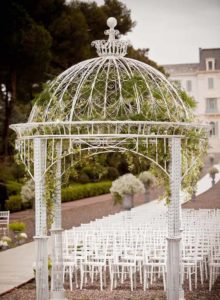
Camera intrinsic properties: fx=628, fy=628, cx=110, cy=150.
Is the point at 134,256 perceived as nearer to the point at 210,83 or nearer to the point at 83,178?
the point at 83,178

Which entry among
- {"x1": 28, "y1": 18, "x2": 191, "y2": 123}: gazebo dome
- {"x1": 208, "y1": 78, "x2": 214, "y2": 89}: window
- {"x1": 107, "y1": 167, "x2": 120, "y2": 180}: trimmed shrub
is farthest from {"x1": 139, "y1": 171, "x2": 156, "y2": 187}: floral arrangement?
{"x1": 208, "y1": 78, "x2": 214, "y2": 89}: window

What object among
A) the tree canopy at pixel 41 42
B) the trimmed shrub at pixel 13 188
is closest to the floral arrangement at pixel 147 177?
the trimmed shrub at pixel 13 188

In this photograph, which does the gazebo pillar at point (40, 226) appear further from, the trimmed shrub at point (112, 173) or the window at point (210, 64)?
the window at point (210, 64)

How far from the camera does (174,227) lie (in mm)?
7602

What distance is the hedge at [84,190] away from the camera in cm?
2656

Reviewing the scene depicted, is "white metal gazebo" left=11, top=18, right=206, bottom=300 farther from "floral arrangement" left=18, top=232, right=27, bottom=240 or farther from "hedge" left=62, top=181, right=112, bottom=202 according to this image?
"hedge" left=62, top=181, right=112, bottom=202

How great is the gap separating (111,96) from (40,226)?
2.00 meters

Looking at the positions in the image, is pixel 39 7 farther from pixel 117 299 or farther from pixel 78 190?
pixel 117 299

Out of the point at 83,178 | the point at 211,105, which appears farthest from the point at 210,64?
the point at 83,178

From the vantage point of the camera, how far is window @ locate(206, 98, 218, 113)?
55.2 m

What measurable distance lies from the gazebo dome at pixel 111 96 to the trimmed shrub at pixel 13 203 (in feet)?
43.0

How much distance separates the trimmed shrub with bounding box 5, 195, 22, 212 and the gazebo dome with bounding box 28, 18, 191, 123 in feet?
43.0

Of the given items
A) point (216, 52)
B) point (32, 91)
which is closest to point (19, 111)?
point (32, 91)

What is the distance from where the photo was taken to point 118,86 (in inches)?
329
